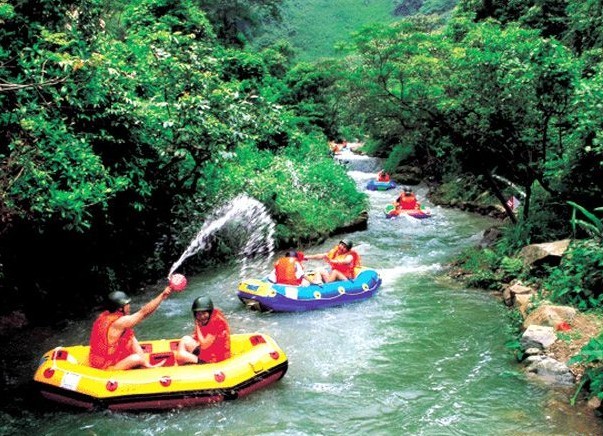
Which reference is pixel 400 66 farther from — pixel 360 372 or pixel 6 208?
pixel 6 208

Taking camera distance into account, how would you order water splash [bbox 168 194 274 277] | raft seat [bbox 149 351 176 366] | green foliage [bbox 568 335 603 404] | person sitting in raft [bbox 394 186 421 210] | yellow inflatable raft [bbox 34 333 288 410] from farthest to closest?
1. person sitting in raft [bbox 394 186 421 210]
2. water splash [bbox 168 194 274 277]
3. raft seat [bbox 149 351 176 366]
4. yellow inflatable raft [bbox 34 333 288 410]
5. green foliage [bbox 568 335 603 404]

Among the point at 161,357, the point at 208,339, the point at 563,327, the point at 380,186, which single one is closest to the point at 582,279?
the point at 563,327

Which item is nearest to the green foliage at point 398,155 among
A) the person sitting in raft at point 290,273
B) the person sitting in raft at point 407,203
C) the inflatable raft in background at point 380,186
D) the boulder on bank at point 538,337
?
the inflatable raft in background at point 380,186

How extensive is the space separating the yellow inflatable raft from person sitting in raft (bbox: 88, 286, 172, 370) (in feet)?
0.52

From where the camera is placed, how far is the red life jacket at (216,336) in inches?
280

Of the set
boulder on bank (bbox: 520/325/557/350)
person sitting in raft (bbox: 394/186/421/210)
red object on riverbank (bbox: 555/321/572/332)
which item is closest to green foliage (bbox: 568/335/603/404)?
boulder on bank (bbox: 520/325/557/350)

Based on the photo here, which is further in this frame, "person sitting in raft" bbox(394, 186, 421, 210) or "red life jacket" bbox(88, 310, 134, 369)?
"person sitting in raft" bbox(394, 186, 421, 210)

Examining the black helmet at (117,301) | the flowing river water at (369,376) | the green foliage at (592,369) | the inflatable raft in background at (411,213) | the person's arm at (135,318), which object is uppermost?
the black helmet at (117,301)

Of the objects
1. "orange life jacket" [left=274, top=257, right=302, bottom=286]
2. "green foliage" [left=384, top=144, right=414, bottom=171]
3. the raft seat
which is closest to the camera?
the raft seat

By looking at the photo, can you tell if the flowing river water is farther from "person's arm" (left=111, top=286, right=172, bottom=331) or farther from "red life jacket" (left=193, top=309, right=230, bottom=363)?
"person's arm" (left=111, top=286, right=172, bottom=331)

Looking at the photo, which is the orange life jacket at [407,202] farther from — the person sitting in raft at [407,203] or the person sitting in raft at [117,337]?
the person sitting in raft at [117,337]

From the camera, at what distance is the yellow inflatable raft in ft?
21.1

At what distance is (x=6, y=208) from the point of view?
6.62 m

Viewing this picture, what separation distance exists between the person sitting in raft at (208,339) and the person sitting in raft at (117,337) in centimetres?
49
